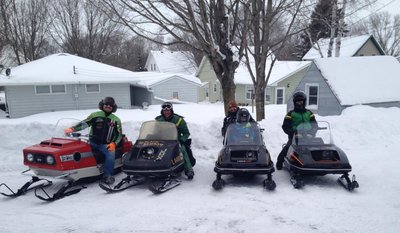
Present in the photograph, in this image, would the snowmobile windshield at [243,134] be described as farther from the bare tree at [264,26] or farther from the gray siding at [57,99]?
the gray siding at [57,99]

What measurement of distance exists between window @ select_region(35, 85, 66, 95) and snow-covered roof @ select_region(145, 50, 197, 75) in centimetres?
2851

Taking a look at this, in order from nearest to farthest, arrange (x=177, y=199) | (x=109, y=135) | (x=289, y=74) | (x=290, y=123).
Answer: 1. (x=177, y=199)
2. (x=109, y=135)
3. (x=290, y=123)
4. (x=289, y=74)

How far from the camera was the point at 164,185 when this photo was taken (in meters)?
5.80

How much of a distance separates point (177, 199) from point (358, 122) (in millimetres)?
6986

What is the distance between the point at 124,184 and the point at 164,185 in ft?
3.08

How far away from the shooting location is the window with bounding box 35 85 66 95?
20.7 meters

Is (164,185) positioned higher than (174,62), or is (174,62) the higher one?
(174,62)

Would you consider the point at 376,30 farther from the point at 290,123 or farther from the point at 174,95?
the point at 290,123

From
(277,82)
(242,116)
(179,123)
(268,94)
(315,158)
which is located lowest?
(315,158)

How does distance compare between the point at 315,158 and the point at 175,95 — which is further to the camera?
the point at 175,95

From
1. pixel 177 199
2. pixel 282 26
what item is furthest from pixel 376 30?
pixel 177 199

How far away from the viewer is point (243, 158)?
19.1 feet

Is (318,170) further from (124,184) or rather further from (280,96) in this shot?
(280,96)

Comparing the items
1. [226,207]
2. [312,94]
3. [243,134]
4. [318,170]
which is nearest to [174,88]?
[312,94]
